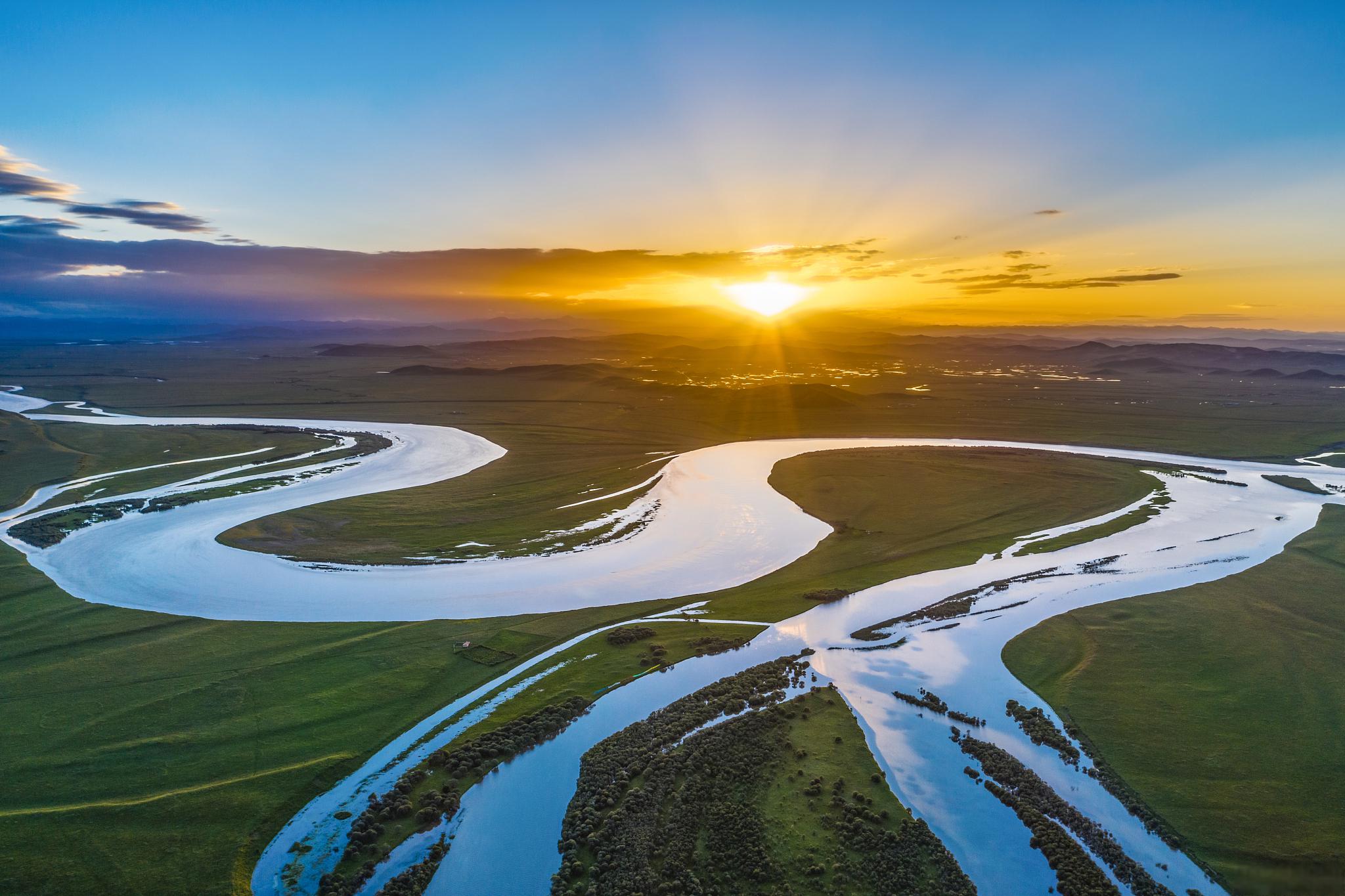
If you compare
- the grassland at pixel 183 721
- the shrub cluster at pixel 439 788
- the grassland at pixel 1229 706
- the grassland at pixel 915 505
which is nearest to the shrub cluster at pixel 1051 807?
the grassland at pixel 1229 706

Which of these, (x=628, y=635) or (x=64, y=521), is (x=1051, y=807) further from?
(x=64, y=521)

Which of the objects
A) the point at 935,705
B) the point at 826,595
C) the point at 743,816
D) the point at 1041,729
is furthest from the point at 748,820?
the point at 826,595

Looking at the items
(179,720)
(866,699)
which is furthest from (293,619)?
(866,699)

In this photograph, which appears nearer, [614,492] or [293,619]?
[293,619]

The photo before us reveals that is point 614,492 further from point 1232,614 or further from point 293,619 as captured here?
point 1232,614

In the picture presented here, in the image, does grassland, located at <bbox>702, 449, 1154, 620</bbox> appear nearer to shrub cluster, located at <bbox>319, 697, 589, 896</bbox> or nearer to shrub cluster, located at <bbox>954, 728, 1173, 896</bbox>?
shrub cluster, located at <bbox>319, 697, 589, 896</bbox>
